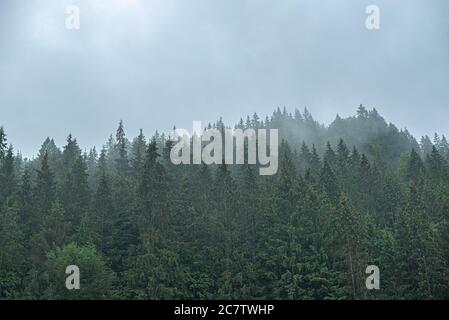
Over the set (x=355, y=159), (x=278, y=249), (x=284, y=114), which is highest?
(x=284, y=114)

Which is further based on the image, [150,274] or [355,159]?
[355,159]

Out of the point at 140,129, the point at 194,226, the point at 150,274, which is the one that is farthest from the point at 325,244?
the point at 140,129

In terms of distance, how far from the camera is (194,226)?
5259cm

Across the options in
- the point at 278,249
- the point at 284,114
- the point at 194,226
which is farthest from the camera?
the point at 284,114

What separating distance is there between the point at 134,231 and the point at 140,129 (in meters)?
54.9

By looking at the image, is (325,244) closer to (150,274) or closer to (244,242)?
(244,242)

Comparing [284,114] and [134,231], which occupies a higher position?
[284,114]

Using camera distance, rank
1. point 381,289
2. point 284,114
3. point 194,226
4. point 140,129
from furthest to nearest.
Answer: point 284,114 < point 140,129 < point 194,226 < point 381,289
